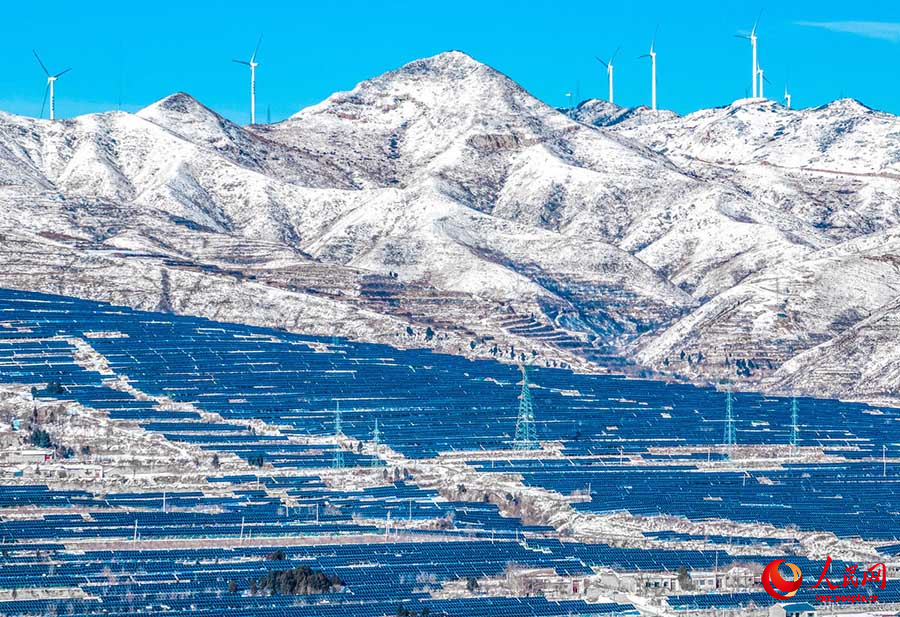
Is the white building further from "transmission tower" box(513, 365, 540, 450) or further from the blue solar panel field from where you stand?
"transmission tower" box(513, 365, 540, 450)

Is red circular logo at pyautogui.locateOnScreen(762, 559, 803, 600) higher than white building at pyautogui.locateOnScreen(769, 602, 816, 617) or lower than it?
higher

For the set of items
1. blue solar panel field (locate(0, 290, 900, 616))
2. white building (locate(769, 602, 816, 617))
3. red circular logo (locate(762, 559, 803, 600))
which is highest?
blue solar panel field (locate(0, 290, 900, 616))

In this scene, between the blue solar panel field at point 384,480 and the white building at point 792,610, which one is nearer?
the white building at point 792,610

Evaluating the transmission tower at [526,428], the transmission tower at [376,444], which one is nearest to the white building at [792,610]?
the transmission tower at [376,444]

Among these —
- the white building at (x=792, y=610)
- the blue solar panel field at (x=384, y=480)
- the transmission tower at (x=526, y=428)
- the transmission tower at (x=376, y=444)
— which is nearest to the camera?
the white building at (x=792, y=610)

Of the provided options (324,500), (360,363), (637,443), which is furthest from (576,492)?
(360,363)

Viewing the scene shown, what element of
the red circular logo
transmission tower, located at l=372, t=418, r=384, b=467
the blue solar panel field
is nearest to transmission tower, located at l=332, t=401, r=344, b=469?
the blue solar panel field

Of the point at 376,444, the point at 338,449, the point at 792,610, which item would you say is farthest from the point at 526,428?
the point at 792,610

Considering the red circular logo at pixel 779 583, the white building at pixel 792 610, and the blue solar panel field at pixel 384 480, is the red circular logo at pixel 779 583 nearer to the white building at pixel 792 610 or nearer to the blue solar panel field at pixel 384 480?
the blue solar panel field at pixel 384 480
